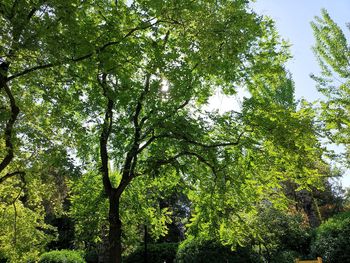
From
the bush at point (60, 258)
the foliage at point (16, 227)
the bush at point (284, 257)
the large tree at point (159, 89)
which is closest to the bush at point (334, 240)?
the bush at point (284, 257)

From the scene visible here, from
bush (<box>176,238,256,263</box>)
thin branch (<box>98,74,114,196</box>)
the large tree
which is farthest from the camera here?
bush (<box>176,238,256,263</box>)

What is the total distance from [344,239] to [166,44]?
28.1ft

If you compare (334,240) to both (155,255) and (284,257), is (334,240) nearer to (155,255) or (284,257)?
(284,257)

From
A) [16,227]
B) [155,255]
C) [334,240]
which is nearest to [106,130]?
[16,227]

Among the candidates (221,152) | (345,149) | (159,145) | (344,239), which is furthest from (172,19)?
(345,149)

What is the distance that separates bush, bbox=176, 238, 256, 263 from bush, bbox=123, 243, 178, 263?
5.44 m

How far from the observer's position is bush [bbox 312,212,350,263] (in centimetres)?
1175

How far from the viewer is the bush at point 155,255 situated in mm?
18672

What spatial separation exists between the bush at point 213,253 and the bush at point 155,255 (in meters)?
5.44

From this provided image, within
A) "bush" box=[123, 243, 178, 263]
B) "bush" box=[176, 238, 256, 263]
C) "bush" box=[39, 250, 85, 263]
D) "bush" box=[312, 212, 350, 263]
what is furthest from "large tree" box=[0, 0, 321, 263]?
"bush" box=[123, 243, 178, 263]

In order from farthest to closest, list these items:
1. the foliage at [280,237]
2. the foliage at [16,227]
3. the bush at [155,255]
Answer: the bush at [155,255] < the foliage at [280,237] < the foliage at [16,227]

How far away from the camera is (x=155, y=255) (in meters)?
18.9

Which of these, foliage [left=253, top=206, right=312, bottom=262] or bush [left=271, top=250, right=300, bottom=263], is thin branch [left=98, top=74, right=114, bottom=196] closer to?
foliage [left=253, top=206, right=312, bottom=262]

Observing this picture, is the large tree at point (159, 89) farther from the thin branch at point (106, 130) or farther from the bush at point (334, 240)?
the bush at point (334, 240)
